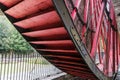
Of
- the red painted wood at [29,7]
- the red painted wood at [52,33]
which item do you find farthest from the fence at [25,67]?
the red painted wood at [29,7]

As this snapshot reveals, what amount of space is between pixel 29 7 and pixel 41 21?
10.4 inches

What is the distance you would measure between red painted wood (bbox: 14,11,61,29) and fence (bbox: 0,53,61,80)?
1.69m

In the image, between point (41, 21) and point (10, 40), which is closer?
point (41, 21)

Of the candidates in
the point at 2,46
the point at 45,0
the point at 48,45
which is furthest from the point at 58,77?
the point at 2,46

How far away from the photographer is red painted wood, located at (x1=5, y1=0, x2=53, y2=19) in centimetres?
236

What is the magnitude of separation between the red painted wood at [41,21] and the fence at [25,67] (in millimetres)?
Answer: 1689

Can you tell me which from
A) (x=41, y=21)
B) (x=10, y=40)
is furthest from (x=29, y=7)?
(x=10, y=40)

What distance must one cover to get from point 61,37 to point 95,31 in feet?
3.23

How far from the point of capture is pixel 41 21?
2.76 meters

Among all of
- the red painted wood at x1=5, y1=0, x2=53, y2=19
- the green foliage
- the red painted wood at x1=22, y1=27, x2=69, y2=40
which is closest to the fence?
the red painted wood at x1=22, y1=27, x2=69, y2=40

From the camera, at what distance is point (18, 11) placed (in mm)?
2924

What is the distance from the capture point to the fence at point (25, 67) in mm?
5027

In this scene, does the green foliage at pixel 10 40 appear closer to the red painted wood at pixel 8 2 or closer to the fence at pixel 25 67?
the fence at pixel 25 67

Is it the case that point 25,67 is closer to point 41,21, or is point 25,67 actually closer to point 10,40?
point 41,21
